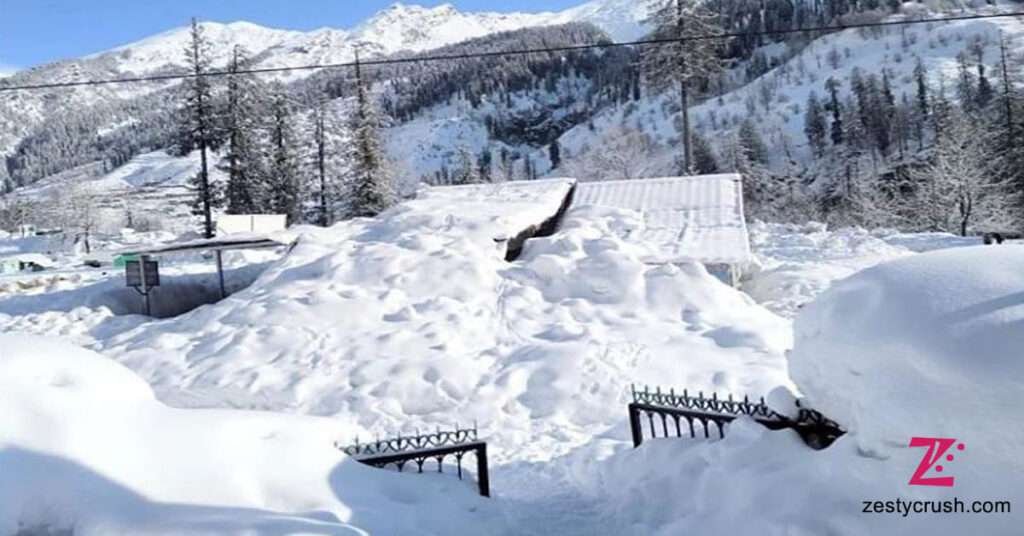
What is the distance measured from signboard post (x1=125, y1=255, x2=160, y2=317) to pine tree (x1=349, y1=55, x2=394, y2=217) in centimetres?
1592

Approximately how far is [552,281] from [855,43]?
126 m

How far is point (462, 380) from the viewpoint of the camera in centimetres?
1042

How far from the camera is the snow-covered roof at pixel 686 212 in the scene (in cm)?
1562

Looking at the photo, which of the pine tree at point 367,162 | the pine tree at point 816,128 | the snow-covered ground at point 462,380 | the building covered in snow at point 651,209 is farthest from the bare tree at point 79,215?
the pine tree at point 816,128

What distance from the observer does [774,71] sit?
4857 inches

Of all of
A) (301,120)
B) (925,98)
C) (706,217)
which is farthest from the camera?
(925,98)

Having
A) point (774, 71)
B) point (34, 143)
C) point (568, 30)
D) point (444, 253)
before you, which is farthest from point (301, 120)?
point (34, 143)

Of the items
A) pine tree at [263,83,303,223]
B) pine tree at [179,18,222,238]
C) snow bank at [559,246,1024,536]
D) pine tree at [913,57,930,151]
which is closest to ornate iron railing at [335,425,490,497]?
snow bank at [559,246,1024,536]

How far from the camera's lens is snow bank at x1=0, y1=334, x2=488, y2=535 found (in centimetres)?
377

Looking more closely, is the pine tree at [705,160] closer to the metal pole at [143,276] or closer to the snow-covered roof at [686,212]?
the snow-covered roof at [686,212]

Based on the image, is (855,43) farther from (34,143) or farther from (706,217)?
(34,143)

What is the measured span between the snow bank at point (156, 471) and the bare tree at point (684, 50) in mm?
27593

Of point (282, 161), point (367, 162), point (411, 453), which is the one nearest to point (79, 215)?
point (282, 161)

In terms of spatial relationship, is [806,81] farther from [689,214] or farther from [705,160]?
[689,214]
